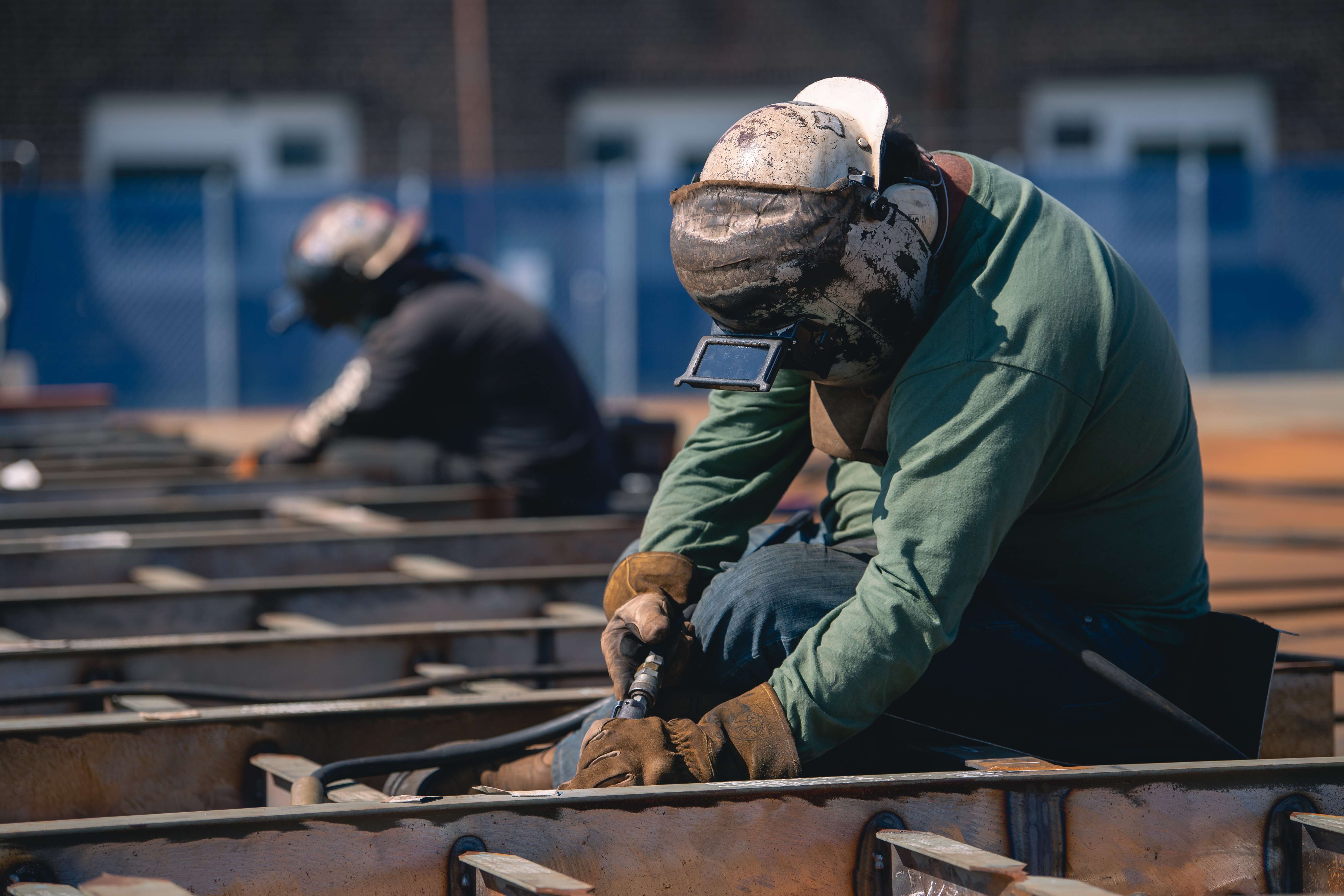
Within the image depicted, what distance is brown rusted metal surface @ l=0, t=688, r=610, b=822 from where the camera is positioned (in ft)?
8.20

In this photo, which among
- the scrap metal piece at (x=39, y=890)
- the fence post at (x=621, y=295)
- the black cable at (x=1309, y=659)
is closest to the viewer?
the scrap metal piece at (x=39, y=890)

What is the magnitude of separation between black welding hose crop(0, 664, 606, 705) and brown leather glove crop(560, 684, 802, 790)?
1002 millimetres

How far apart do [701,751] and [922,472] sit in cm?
55

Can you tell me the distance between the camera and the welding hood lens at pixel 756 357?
212cm

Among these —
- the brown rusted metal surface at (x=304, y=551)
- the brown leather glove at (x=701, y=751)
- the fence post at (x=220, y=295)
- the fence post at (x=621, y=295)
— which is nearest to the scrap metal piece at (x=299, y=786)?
the brown leather glove at (x=701, y=751)

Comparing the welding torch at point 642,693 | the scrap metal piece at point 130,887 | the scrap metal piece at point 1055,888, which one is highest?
the welding torch at point 642,693

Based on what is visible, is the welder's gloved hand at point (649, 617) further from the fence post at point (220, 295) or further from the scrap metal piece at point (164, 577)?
the fence post at point (220, 295)

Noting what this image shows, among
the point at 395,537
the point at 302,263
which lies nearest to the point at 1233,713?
the point at 395,537

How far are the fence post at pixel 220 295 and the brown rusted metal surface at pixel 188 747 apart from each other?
13.0 meters

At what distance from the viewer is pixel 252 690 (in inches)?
127

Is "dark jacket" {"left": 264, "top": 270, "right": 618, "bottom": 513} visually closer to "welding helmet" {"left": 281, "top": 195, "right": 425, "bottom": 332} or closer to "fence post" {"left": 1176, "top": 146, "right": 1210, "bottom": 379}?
"welding helmet" {"left": 281, "top": 195, "right": 425, "bottom": 332}

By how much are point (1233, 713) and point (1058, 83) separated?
1718 centimetres

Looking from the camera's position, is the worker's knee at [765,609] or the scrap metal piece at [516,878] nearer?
the scrap metal piece at [516,878]

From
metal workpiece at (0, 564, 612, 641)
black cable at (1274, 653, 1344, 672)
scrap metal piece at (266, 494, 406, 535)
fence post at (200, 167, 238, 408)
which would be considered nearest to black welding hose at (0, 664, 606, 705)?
metal workpiece at (0, 564, 612, 641)
